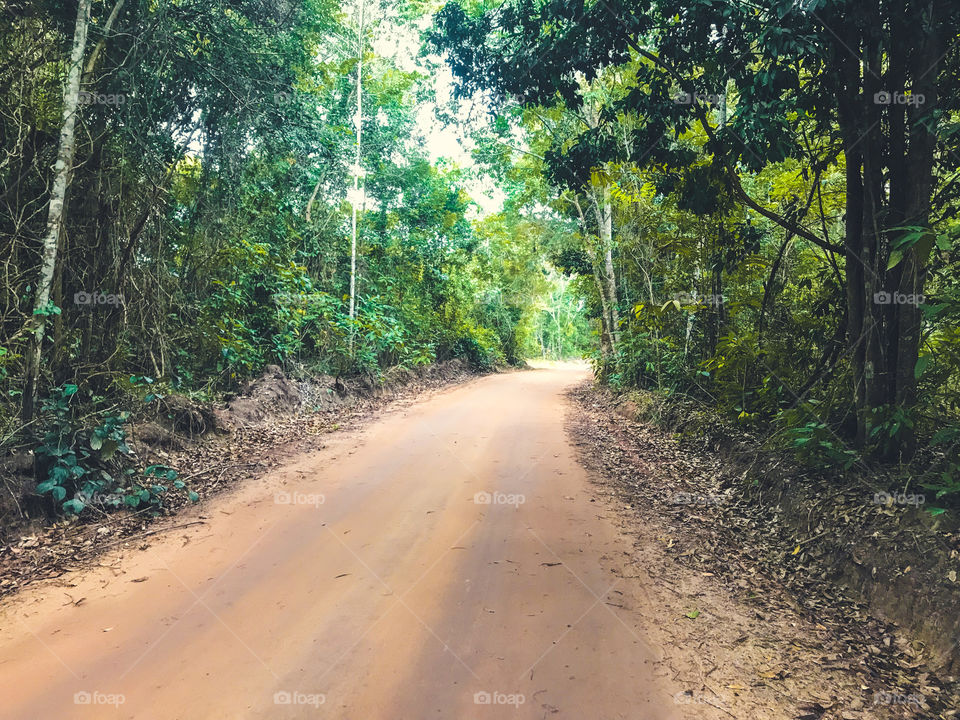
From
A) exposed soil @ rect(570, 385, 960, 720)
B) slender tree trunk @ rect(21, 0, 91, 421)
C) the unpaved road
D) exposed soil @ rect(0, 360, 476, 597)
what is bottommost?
exposed soil @ rect(570, 385, 960, 720)

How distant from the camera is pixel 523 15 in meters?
5.66

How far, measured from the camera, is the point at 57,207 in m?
5.24

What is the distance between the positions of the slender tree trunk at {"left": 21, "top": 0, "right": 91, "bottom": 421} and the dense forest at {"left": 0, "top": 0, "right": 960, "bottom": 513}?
3cm

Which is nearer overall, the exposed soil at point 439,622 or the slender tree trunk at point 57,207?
the exposed soil at point 439,622

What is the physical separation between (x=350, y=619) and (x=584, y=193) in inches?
238

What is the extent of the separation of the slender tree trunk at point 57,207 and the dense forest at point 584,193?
0.03 metres

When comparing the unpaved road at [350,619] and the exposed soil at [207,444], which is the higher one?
the exposed soil at [207,444]

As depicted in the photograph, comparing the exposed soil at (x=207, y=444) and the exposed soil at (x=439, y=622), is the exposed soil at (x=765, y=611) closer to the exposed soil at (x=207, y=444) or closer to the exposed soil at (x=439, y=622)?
the exposed soil at (x=439, y=622)

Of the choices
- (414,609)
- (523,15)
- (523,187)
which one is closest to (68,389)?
(414,609)

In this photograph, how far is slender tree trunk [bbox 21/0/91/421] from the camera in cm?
506

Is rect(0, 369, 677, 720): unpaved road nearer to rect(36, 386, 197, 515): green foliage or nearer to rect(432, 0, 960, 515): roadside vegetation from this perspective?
rect(36, 386, 197, 515): green foliage

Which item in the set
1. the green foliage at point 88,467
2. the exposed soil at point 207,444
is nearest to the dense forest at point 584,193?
the green foliage at point 88,467

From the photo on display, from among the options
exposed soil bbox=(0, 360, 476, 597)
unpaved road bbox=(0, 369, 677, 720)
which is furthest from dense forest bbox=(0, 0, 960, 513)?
unpaved road bbox=(0, 369, 677, 720)

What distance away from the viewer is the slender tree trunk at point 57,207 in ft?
16.6
